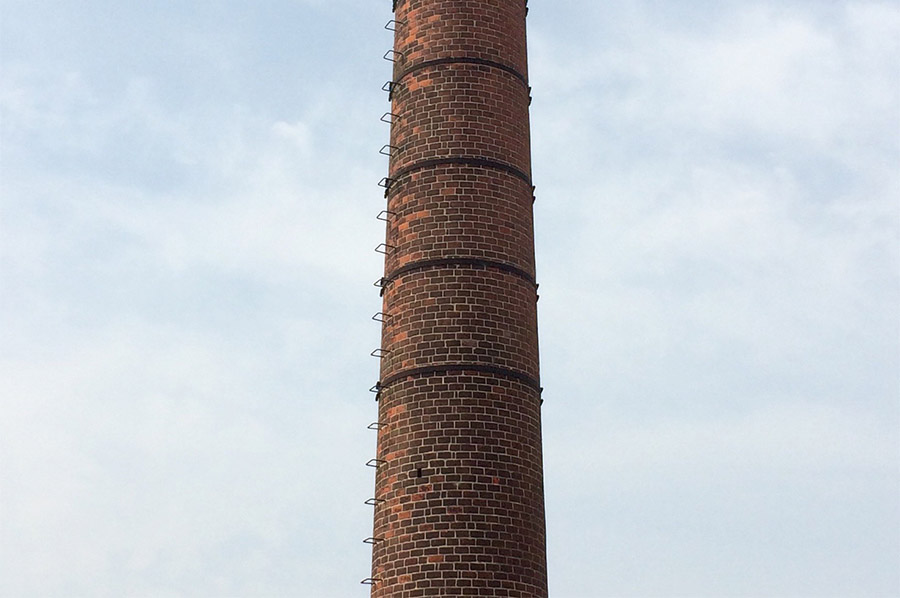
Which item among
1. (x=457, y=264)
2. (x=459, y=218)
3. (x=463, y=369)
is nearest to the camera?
(x=463, y=369)

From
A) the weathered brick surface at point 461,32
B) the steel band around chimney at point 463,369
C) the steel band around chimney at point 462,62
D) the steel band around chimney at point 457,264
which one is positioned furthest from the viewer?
the weathered brick surface at point 461,32

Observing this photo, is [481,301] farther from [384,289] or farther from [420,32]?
[420,32]

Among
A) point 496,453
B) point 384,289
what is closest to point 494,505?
point 496,453

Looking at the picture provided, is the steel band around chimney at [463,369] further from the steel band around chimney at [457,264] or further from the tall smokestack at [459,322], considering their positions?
the steel band around chimney at [457,264]

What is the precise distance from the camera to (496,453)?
16188mm

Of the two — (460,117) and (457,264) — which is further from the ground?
(460,117)

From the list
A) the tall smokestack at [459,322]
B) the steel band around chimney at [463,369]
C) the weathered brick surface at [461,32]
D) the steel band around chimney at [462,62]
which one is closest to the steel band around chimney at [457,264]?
the tall smokestack at [459,322]

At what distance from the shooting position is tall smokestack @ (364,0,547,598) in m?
15.8

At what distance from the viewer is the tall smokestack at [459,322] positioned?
15.8 metres

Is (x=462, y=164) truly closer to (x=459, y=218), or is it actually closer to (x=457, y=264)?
(x=459, y=218)

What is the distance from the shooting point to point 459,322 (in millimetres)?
16703

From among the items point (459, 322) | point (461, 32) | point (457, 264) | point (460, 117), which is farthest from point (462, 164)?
point (459, 322)

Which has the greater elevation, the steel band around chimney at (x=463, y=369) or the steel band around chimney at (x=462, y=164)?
the steel band around chimney at (x=462, y=164)

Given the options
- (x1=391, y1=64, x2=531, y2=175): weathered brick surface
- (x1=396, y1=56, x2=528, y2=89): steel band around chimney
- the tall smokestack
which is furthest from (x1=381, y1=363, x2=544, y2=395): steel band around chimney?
(x1=396, y1=56, x2=528, y2=89): steel band around chimney
